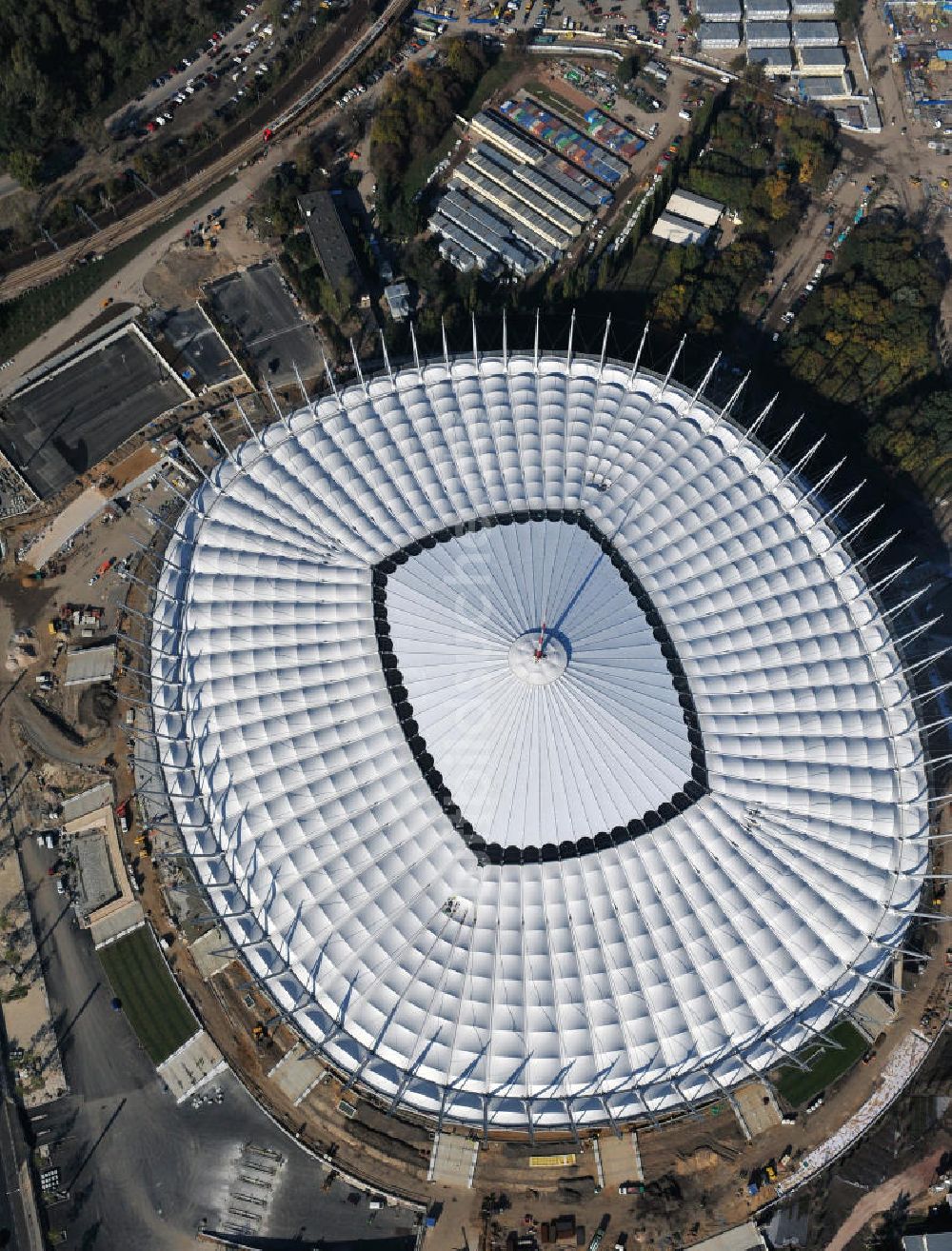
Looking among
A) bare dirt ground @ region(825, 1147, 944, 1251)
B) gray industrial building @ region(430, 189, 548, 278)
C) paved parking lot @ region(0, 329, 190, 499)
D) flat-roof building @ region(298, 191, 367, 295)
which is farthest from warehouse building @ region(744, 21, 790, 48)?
bare dirt ground @ region(825, 1147, 944, 1251)

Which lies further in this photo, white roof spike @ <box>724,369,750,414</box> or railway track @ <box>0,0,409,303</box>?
railway track @ <box>0,0,409,303</box>

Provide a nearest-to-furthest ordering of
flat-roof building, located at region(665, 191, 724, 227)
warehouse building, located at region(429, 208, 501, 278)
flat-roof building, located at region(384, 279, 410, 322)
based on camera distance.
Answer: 1. flat-roof building, located at region(384, 279, 410, 322)
2. warehouse building, located at region(429, 208, 501, 278)
3. flat-roof building, located at region(665, 191, 724, 227)

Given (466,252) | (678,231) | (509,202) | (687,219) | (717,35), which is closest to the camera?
(466,252)

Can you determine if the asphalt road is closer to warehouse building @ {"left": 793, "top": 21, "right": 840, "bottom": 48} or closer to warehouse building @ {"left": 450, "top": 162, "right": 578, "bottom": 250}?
warehouse building @ {"left": 450, "top": 162, "right": 578, "bottom": 250}

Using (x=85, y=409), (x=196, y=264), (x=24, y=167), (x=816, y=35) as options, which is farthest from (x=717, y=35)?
(x=85, y=409)

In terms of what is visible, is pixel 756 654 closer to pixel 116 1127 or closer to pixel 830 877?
pixel 830 877

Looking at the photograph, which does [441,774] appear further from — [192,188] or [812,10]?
[812,10]

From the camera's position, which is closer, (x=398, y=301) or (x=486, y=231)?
(x=398, y=301)
